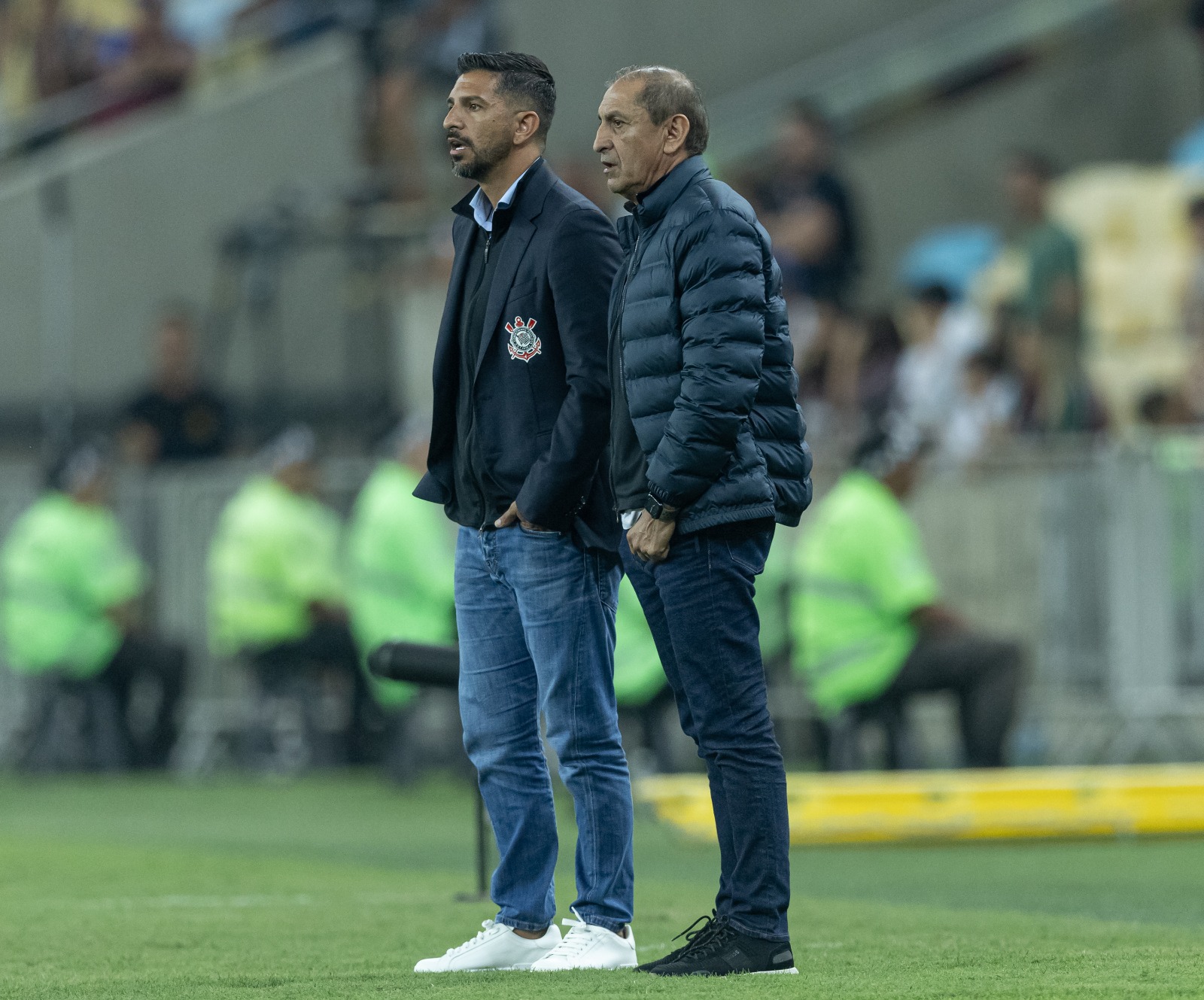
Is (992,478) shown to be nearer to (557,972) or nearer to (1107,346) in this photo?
(1107,346)

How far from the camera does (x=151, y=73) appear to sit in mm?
20875

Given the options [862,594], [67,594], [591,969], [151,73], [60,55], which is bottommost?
[591,969]

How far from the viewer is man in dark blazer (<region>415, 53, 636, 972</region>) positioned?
609 cm

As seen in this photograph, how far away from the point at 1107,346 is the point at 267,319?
6547 millimetres

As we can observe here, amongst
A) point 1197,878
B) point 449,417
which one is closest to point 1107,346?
point 1197,878

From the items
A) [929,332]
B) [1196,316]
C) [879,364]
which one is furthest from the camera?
[879,364]

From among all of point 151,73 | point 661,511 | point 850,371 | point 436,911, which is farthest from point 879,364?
point 661,511

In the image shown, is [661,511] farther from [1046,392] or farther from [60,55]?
[60,55]

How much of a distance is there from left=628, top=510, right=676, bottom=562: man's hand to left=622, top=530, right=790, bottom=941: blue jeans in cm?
4

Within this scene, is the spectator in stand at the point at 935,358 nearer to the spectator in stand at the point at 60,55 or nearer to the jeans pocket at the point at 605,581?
the spectator in stand at the point at 60,55

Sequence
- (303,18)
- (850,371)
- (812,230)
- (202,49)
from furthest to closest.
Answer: (202,49) → (303,18) → (812,230) → (850,371)

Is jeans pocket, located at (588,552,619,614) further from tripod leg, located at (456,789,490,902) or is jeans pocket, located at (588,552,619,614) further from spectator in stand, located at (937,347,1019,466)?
spectator in stand, located at (937,347,1019,466)

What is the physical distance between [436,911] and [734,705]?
247 centimetres

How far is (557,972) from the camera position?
6.03 m
